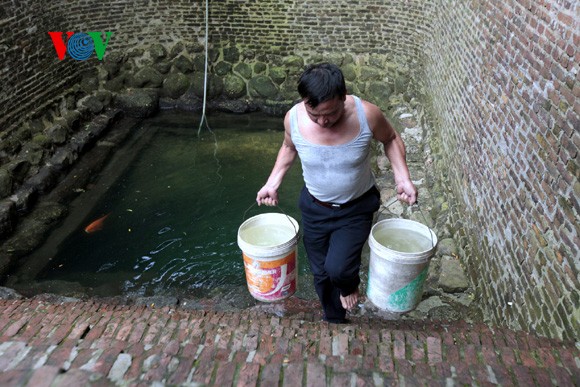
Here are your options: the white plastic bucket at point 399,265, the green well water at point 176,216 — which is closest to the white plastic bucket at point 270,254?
the green well water at point 176,216

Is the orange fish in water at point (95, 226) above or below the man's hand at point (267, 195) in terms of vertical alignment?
below

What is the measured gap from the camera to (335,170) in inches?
119

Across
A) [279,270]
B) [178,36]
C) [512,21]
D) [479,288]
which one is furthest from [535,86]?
[178,36]

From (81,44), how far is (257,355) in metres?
7.69

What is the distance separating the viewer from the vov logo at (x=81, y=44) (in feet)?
26.1

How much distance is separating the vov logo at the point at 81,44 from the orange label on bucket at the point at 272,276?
605 cm

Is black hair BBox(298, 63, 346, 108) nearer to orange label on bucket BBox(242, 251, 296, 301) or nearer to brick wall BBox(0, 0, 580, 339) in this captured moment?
brick wall BBox(0, 0, 580, 339)

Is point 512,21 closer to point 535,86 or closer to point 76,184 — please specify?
point 535,86

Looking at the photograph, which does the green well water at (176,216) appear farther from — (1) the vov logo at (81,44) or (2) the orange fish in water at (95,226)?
(1) the vov logo at (81,44)

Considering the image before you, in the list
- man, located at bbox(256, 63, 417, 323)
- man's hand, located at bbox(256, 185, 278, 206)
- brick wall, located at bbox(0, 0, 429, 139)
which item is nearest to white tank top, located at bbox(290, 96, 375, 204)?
man, located at bbox(256, 63, 417, 323)

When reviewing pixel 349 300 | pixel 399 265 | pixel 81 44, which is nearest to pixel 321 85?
pixel 399 265

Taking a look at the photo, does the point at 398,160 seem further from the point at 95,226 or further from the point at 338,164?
the point at 95,226

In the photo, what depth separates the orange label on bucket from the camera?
3689 millimetres

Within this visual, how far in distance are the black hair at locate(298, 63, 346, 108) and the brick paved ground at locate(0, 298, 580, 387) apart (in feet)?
4.25
